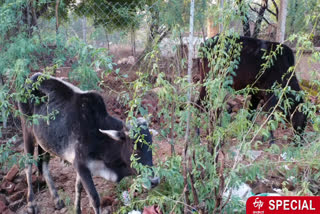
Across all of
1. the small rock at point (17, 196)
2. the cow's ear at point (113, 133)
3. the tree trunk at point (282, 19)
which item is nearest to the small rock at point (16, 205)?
the small rock at point (17, 196)

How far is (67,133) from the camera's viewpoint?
361 centimetres

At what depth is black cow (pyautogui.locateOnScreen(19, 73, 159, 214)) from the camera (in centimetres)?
344

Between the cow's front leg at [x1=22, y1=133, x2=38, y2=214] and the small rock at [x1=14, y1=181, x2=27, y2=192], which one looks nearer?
the cow's front leg at [x1=22, y1=133, x2=38, y2=214]

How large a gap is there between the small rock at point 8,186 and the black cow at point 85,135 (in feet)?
1.71

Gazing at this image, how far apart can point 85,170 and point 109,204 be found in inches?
23.6

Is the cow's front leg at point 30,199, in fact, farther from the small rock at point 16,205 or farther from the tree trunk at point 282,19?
the tree trunk at point 282,19

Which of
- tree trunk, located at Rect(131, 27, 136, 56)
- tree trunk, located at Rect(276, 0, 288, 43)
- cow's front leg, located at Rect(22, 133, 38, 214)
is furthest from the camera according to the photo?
tree trunk, located at Rect(276, 0, 288, 43)

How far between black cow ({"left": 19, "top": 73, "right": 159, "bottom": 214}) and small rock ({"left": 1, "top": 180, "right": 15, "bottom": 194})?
52 cm

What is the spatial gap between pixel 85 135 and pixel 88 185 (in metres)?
0.50

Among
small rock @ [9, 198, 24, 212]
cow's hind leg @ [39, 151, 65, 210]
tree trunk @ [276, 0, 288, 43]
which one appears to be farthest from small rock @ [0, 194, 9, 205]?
tree trunk @ [276, 0, 288, 43]

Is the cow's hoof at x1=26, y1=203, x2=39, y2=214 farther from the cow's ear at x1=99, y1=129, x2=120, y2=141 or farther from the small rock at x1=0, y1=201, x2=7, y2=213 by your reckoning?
the cow's ear at x1=99, y1=129, x2=120, y2=141

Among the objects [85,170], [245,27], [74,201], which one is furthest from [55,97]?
[245,27]

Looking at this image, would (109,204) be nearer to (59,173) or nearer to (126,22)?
(59,173)

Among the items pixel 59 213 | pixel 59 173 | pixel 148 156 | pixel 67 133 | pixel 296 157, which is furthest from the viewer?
pixel 59 173
